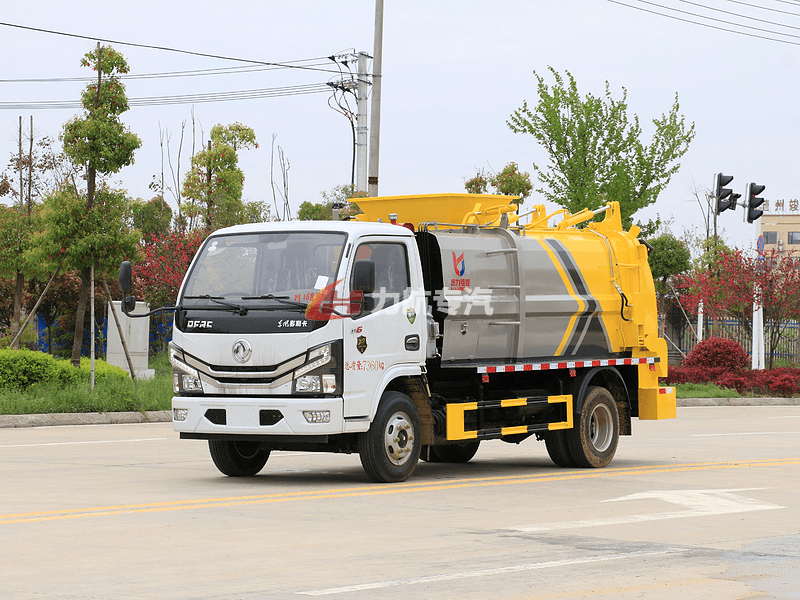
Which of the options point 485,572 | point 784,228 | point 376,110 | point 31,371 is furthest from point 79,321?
point 784,228

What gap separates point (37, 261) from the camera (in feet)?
80.7

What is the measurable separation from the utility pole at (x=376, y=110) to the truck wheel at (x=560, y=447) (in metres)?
12.5

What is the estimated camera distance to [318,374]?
469 inches

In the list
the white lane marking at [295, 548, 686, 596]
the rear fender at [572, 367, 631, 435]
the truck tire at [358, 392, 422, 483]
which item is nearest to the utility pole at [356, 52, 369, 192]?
the rear fender at [572, 367, 631, 435]

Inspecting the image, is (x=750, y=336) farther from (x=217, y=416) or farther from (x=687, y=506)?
(x=217, y=416)

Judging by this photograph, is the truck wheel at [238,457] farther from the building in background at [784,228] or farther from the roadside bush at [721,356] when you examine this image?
the building in background at [784,228]

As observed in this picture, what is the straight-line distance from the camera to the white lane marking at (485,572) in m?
7.27

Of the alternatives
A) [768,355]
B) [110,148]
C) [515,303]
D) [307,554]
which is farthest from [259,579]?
[768,355]

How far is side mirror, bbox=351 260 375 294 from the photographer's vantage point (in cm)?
1194

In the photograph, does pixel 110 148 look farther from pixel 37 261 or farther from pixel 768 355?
pixel 768 355

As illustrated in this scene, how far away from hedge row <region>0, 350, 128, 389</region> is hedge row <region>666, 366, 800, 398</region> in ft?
58.8

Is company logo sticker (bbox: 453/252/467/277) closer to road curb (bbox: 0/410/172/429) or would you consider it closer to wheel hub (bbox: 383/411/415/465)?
wheel hub (bbox: 383/411/415/465)

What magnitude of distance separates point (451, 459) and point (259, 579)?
8.24 metres

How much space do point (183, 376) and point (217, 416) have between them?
2.09ft
